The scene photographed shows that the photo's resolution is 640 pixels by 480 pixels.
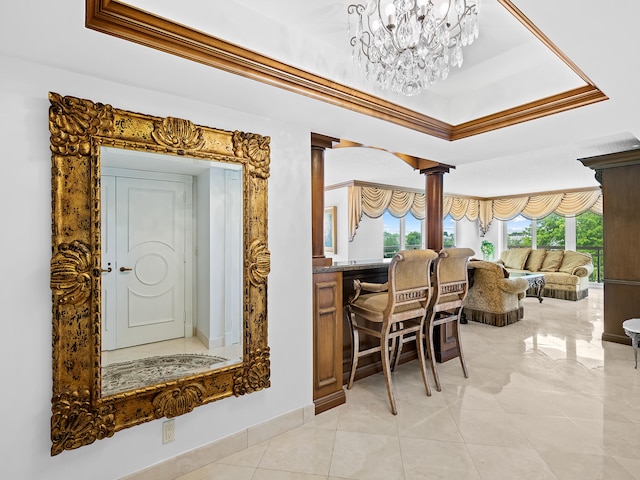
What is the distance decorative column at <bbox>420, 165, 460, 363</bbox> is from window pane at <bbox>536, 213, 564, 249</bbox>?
6506 millimetres

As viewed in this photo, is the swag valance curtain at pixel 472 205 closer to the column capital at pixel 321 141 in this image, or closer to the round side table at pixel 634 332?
the column capital at pixel 321 141

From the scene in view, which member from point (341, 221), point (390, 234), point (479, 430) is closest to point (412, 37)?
point (479, 430)

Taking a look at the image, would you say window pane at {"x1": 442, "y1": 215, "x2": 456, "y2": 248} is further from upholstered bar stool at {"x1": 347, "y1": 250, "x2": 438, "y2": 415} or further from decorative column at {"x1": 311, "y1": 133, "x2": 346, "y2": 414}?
decorative column at {"x1": 311, "y1": 133, "x2": 346, "y2": 414}

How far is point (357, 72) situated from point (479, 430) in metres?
2.41

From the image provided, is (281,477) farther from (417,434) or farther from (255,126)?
(255,126)

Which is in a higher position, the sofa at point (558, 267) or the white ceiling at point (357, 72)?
the white ceiling at point (357, 72)

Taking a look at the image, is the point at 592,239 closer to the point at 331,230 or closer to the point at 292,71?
the point at 331,230

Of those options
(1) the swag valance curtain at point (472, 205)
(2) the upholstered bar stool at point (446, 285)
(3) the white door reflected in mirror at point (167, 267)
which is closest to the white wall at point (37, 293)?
(3) the white door reflected in mirror at point (167, 267)

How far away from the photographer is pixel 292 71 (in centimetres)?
174

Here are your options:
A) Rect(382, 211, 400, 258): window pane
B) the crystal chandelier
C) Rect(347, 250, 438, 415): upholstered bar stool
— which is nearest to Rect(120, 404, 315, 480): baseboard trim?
Rect(347, 250, 438, 415): upholstered bar stool

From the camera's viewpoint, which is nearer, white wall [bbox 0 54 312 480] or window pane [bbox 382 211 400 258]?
white wall [bbox 0 54 312 480]

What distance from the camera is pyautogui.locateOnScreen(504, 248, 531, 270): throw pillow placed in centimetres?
815

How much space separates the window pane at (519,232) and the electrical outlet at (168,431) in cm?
953

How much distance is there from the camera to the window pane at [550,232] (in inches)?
328
